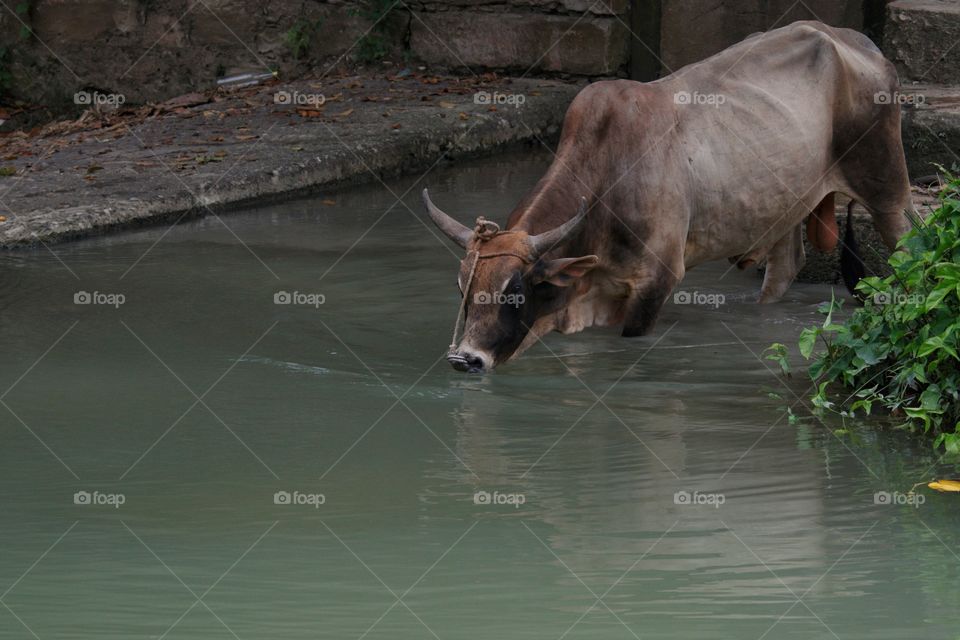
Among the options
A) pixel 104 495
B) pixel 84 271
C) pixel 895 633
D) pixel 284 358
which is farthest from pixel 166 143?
pixel 895 633

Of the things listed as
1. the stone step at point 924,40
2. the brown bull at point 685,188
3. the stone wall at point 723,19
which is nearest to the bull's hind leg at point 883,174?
the brown bull at point 685,188

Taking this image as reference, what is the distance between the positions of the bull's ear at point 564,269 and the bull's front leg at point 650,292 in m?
0.48

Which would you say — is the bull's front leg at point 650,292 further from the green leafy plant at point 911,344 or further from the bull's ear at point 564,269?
the green leafy plant at point 911,344

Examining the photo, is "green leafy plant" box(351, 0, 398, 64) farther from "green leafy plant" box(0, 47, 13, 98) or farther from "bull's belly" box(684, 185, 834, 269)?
"bull's belly" box(684, 185, 834, 269)

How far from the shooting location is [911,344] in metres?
5.89

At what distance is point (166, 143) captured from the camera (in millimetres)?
10758

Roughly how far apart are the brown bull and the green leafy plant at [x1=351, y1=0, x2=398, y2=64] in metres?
5.78

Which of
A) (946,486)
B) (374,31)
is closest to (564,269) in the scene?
(946,486)

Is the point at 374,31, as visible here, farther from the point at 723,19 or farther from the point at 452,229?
the point at 452,229

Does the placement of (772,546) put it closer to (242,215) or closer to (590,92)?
(590,92)

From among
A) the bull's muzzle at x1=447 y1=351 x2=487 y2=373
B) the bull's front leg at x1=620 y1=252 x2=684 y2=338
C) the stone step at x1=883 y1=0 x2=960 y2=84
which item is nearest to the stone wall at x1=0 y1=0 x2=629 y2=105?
the stone step at x1=883 y1=0 x2=960 y2=84

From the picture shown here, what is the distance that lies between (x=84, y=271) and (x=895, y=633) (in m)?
5.44

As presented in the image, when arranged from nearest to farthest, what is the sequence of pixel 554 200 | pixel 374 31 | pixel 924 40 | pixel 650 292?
pixel 554 200 → pixel 650 292 → pixel 924 40 → pixel 374 31

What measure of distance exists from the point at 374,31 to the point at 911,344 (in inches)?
317
